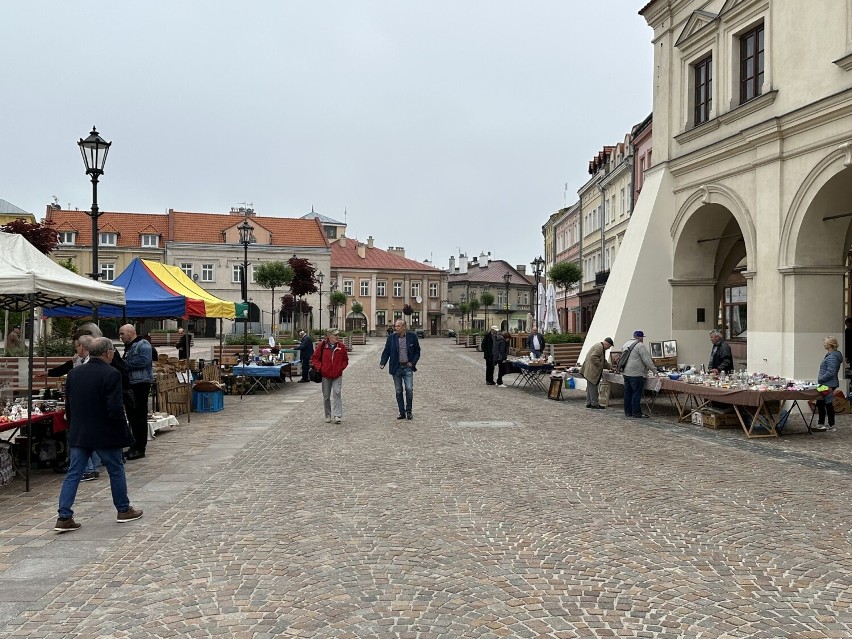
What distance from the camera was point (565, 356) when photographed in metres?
25.9

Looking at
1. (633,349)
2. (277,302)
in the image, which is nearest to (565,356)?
(633,349)

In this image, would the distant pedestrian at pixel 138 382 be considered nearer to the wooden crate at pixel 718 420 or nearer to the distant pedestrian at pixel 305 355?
the wooden crate at pixel 718 420

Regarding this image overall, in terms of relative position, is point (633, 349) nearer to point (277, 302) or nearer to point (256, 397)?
point (256, 397)

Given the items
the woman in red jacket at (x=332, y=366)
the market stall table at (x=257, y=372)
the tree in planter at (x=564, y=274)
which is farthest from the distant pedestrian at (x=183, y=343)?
the tree in planter at (x=564, y=274)

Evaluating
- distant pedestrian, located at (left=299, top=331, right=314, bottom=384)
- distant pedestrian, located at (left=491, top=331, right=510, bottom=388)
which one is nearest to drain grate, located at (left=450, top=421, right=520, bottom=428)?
distant pedestrian, located at (left=491, top=331, right=510, bottom=388)

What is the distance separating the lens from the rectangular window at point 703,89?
1706cm

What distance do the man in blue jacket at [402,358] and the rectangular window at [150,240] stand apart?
58.9 meters

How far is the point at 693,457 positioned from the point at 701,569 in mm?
4846

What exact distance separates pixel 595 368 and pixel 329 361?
20.1 feet

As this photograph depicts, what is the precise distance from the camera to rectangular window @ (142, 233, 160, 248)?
219 feet

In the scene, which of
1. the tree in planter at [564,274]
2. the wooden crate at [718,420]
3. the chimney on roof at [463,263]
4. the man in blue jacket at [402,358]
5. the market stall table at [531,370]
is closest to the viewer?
the wooden crate at [718,420]

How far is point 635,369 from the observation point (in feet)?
46.8

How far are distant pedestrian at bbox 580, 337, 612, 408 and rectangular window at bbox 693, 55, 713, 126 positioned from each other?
5.94 metres

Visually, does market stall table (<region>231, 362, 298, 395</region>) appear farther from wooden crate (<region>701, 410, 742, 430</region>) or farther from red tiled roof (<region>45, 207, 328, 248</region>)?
red tiled roof (<region>45, 207, 328, 248</region>)
